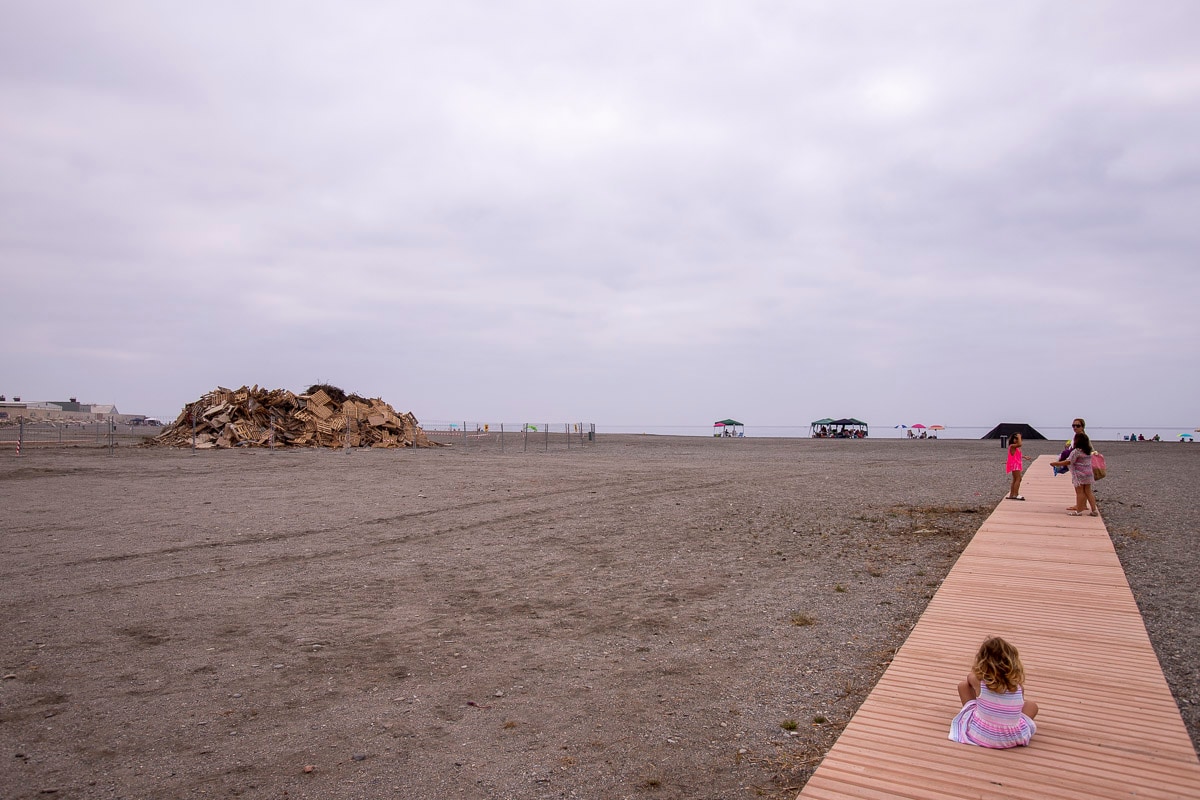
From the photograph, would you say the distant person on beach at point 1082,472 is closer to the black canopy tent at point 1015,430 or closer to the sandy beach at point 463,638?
the sandy beach at point 463,638

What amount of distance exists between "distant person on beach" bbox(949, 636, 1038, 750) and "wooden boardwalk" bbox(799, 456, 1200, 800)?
0.23 ft

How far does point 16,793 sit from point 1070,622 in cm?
782

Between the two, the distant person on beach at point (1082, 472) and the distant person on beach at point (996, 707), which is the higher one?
the distant person on beach at point (1082, 472)

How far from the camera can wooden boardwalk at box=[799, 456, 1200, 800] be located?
3.88 m

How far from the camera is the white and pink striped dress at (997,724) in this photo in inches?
168

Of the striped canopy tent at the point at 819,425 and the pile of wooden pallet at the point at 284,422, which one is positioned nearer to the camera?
the pile of wooden pallet at the point at 284,422

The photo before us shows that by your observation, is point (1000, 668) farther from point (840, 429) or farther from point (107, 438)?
point (840, 429)

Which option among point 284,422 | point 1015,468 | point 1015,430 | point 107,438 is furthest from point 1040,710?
point 1015,430

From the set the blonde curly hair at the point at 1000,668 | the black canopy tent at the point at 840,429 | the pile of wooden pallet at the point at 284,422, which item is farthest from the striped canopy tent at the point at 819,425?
the blonde curly hair at the point at 1000,668

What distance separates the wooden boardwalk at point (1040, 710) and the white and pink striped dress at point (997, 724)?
0.06 m

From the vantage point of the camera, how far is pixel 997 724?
14.0 ft

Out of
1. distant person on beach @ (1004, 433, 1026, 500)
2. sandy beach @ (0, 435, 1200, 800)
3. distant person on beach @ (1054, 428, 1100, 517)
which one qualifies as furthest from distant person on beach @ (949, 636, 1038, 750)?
distant person on beach @ (1004, 433, 1026, 500)

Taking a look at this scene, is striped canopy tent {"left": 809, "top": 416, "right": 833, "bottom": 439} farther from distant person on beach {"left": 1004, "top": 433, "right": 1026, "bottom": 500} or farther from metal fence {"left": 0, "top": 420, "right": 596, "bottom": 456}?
distant person on beach {"left": 1004, "top": 433, "right": 1026, "bottom": 500}

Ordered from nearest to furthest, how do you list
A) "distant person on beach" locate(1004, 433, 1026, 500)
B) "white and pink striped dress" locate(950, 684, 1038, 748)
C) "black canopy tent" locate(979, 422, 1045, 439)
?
"white and pink striped dress" locate(950, 684, 1038, 748), "distant person on beach" locate(1004, 433, 1026, 500), "black canopy tent" locate(979, 422, 1045, 439)
